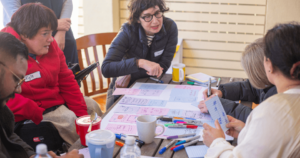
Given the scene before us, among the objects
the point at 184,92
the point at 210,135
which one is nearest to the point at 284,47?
the point at 210,135

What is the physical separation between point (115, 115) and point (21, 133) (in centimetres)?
57

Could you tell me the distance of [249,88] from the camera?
1.74 m

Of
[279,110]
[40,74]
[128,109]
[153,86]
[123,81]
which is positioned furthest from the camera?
[123,81]

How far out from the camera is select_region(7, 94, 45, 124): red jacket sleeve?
1.57 metres

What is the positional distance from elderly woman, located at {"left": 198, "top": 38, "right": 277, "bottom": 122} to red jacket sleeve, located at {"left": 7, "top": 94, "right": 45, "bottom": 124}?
920 millimetres

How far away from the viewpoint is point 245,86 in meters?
1.75

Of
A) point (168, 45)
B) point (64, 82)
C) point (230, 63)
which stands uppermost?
point (168, 45)

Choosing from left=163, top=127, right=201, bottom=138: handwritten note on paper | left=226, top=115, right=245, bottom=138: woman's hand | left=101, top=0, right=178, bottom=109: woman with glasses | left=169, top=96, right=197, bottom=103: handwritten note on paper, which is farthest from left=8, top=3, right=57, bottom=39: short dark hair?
left=226, top=115, right=245, bottom=138: woman's hand

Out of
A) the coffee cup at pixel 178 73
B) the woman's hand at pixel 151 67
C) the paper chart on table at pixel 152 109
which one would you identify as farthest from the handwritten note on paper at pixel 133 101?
the coffee cup at pixel 178 73

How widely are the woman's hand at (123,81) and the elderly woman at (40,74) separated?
405 mm

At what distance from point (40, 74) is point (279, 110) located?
4.62ft

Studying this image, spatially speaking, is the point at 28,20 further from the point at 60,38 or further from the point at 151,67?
the point at 151,67

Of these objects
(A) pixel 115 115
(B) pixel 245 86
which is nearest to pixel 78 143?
(A) pixel 115 115

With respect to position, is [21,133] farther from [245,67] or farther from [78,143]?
[245,67]
